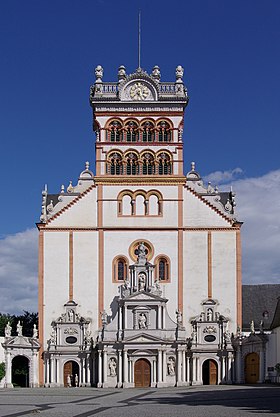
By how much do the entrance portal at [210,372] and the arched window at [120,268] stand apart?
36.0 feet

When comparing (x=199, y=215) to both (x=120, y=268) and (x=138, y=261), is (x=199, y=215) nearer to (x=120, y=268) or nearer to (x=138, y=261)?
(x=138, y=261)

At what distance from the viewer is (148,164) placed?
82.2 m

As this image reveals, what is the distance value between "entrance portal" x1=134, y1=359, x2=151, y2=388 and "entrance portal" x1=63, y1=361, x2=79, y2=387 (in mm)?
5534

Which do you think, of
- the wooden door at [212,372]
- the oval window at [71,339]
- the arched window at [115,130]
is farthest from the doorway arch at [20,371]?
the arched window at [115,130]

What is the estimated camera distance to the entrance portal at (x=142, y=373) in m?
76.4

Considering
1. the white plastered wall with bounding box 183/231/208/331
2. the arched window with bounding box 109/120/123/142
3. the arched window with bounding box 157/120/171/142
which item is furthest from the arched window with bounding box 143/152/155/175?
the white plastered wall with bounding box 183/231/208/331

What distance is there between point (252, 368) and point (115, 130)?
25.9 meters

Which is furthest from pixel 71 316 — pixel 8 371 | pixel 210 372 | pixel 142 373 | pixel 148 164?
pixel 148 164

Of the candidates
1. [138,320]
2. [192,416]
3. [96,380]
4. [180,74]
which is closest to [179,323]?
[138,320]

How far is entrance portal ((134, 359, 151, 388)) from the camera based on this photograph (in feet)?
251

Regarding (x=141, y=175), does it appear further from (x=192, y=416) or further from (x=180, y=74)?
(x=192, y=416)

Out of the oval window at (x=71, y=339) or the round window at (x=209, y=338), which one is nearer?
the oval window at (x=71, y=339)

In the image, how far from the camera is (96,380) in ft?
255

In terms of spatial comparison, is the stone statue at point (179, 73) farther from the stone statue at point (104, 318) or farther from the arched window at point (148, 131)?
the stone statue at point (104, 318)
